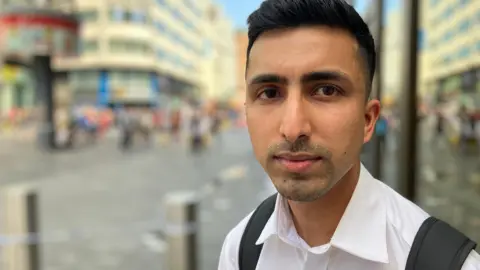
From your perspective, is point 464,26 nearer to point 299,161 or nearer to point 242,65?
point 242,65

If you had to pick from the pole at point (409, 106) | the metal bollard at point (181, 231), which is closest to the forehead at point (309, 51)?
the pole at point (409, 106)

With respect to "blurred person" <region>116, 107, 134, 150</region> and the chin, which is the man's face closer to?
the chin

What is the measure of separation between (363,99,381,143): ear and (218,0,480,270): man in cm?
1

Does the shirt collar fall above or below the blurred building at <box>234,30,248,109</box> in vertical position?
below

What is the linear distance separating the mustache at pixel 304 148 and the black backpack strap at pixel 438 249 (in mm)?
179

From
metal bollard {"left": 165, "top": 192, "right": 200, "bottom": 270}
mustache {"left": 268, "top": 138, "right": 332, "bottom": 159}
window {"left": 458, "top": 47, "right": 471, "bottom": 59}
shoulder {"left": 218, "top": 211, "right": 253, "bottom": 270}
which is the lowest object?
metal bollard {"left": 165, "top": 192, "right": 200, "bottom": 270}

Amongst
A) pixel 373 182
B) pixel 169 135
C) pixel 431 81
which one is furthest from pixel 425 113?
pixel 169 135

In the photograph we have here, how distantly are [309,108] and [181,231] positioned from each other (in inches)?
80.8

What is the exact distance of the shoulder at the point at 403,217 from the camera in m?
0.74

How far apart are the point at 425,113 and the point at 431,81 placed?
0.64 ft

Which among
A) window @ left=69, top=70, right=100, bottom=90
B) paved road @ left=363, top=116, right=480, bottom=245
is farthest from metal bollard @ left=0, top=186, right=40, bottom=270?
window @ left=69, top=70, right=100, bottom=90

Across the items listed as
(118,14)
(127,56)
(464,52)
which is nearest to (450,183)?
(464,52)

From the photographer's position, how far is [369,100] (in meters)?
0.81

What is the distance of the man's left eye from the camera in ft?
2.42
